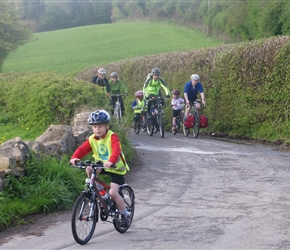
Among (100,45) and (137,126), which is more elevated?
(137,126)

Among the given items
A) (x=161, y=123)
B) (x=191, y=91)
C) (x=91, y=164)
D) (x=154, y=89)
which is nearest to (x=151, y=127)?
(x=161, y=123)

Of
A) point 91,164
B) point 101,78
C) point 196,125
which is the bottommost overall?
point 196,125

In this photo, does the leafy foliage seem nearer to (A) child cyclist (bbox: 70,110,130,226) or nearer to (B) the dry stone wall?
(B) the dry stone wall

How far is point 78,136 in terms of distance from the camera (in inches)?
468

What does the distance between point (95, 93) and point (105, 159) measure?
703 centimetres

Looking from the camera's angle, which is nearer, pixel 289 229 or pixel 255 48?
pixel 289 229

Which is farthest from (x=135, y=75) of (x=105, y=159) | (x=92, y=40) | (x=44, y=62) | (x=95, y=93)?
(x=92, y=40)

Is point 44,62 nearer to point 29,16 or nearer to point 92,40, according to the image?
point 92,40

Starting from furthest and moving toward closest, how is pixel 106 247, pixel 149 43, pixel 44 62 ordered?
pixel 149 43 < pixel 44 62 < pixel 106 247

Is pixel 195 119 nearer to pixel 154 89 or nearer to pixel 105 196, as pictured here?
pixel 154 89

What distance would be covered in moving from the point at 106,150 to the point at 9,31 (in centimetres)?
4892

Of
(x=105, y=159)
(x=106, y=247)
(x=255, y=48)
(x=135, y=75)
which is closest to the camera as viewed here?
(x=106, y=247)

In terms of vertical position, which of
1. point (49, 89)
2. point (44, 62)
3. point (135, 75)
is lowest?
point (44, 62)

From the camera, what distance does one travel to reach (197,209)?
30.6 feet
